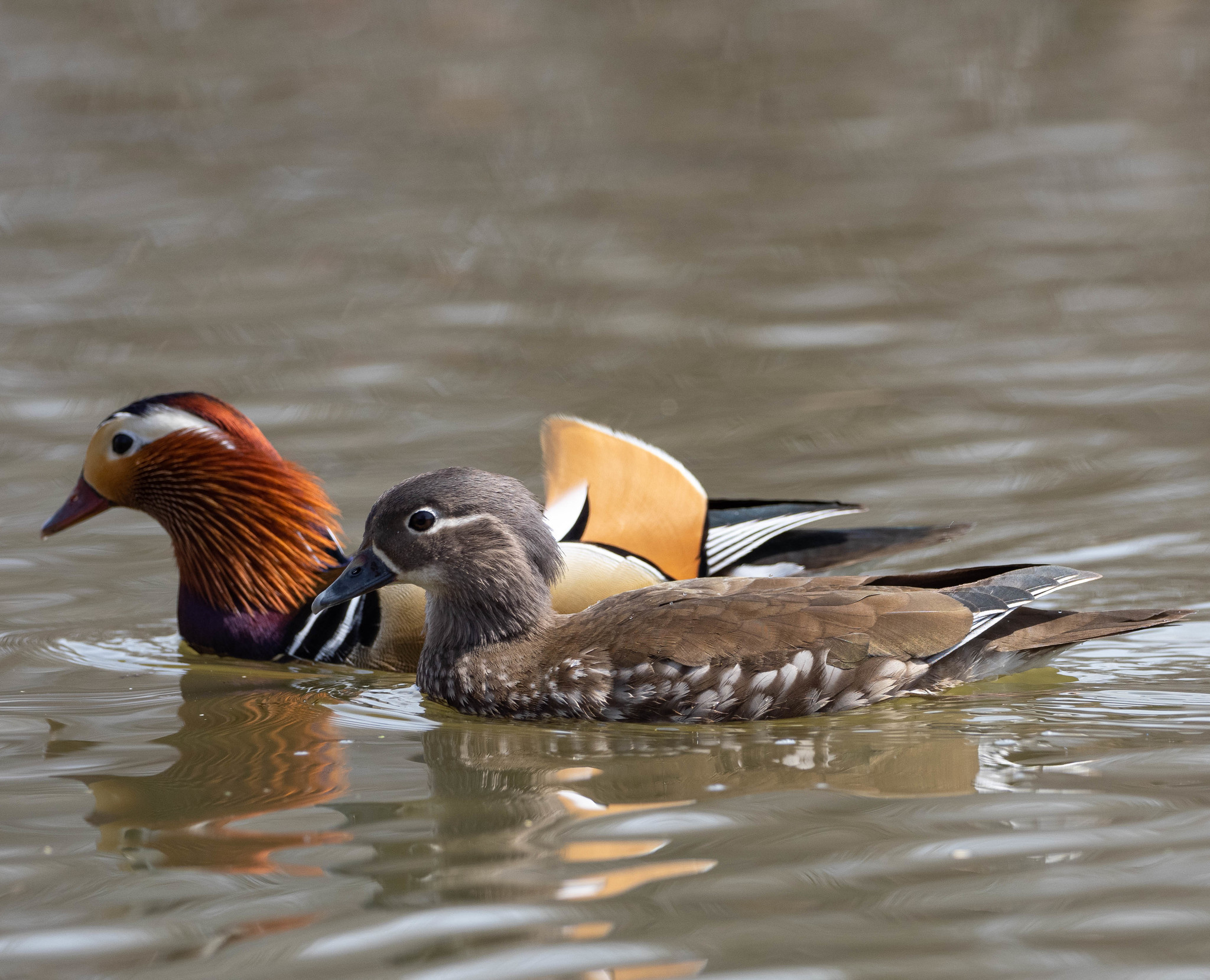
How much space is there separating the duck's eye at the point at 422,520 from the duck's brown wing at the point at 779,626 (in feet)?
1.89

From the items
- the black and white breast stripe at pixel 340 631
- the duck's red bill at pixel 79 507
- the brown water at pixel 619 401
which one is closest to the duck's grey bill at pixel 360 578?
the brown water at pixel 619 401

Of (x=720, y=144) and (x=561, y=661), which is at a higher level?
(x=720, y=144)

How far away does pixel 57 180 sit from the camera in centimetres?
1411

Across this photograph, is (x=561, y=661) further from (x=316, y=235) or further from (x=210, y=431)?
(x=316, y=235)

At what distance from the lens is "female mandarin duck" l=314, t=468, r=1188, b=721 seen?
506cm

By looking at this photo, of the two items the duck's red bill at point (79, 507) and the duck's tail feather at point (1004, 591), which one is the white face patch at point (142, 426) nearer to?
the duck's red bill at point (79, 507)

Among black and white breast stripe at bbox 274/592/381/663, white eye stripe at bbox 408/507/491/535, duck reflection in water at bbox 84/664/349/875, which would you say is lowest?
duck reflection in water at bbox 84/664/349/875

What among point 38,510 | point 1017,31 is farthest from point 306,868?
point 1017,31

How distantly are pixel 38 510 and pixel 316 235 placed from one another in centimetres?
538

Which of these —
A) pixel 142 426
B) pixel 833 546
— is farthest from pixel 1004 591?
pixel 142 426

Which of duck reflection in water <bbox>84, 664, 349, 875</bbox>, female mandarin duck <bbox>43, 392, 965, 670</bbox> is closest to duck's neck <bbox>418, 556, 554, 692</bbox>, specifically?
duck reflection in water <bbox>84, 664, 349, 875</bbox>

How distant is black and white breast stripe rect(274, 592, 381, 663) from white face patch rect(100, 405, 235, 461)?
83 cm

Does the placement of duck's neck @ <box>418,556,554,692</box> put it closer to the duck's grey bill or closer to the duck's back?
the duck's grey bill

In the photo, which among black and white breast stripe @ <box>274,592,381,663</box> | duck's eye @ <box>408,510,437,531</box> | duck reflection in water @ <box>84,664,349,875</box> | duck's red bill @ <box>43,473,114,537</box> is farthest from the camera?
duck's red bill @ <box>43,473,114,537</box>
